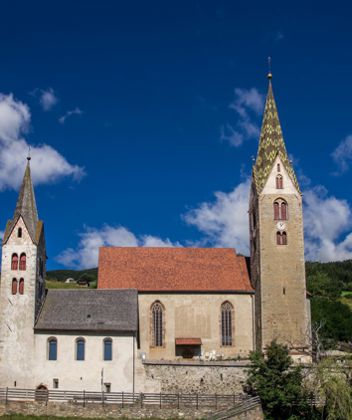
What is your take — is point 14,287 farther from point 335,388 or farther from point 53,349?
point 335,388

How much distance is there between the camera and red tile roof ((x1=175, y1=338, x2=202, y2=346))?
59.7 m

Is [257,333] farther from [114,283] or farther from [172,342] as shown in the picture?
[114,283]

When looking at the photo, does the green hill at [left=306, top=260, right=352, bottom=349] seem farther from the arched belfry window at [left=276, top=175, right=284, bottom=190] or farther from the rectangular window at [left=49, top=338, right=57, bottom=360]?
the rectangular window at [left=49, top=338, right=57, bottom=360]

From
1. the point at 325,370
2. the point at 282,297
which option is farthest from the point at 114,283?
the point at 325,370

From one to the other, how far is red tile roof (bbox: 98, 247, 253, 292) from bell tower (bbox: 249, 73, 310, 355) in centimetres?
258

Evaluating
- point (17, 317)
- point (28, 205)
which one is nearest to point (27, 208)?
point (28, 205)

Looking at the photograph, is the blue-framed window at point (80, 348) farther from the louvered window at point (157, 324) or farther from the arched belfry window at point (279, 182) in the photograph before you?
the arched belfry window at point (279, 182)

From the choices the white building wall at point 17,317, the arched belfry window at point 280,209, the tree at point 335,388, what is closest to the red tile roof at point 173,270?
the arched belfry window at point 280,209

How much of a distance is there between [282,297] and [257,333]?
4.43 meters

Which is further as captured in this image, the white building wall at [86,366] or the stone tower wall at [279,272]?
the stone tower wall at [279,272]

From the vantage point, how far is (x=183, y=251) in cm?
6606

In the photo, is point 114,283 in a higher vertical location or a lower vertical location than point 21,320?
higher

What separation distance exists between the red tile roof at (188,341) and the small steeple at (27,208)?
17336 millimetres

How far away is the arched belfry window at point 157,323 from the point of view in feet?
199
